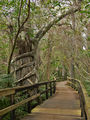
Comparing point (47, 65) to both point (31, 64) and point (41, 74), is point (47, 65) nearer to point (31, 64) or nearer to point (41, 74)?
point (41, 74)

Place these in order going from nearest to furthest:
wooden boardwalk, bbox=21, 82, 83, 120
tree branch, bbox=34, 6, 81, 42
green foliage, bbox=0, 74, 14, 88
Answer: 1. wooden boardwalk, bbox=21, 82, 83, 120
2. green foliage, bbox=0, 74, 14, 88
3. tree branch, bbox=34, 6, 81, 42

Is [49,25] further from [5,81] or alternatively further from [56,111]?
[56,111]

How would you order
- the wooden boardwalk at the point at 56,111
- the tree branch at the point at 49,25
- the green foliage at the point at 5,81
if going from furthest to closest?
the tree branch at the point at 49,25, the green foliage at the point at 5,81, the wooden boardwalk at the point at 56,111

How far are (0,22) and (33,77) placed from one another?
3178 mm

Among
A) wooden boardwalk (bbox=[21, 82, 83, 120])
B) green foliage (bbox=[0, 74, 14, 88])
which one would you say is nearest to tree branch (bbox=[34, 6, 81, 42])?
green foliage (bbox=[0, 74, 14, 88])

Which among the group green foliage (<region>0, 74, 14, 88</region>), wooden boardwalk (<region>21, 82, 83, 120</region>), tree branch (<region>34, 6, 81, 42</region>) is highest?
tree branch (<region>34, 6, 81, 42</region>)

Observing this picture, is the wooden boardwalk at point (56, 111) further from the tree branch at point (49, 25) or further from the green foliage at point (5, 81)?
the tree branch at point (49, 25)

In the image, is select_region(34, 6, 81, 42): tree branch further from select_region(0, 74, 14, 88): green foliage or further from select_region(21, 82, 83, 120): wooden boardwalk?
select_region(21, 82, 83, 120): wooden boardwalk

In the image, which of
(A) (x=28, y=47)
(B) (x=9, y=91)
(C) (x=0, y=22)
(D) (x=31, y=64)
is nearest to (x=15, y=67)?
(D) (x=31, y=64)

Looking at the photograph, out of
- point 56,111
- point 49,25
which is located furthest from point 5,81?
point 49,25

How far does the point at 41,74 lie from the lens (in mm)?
14594

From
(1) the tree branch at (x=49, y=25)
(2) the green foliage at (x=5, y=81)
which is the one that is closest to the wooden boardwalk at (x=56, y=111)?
(2) the green foliage at (x=5, y=81)

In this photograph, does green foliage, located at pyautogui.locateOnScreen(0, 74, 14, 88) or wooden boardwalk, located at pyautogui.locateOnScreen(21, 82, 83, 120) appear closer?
wooden boardwalk, located at pyautogui.locateOnScreen(21, 82, 83, 120)

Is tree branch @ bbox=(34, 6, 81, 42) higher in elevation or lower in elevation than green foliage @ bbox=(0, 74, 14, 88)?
higher
